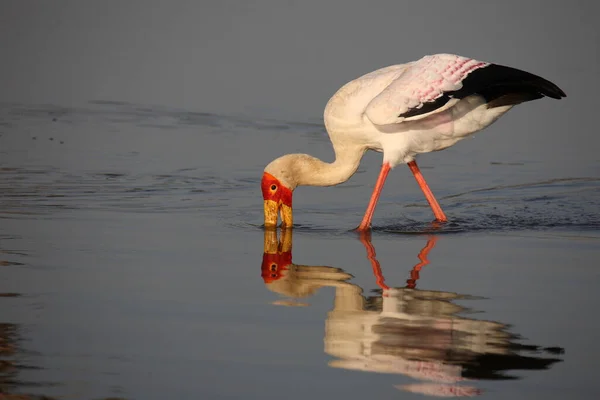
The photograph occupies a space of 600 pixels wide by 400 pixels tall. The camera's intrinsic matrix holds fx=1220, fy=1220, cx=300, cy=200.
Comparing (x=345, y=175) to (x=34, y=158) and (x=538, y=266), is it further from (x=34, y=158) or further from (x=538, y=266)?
(x=34, y=158)

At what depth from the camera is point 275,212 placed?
34.3ft

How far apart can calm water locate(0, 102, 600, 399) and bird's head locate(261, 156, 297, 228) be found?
0.68 ft

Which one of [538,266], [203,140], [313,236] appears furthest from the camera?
[203,140]

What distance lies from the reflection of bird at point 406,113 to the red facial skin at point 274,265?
147 centimetres

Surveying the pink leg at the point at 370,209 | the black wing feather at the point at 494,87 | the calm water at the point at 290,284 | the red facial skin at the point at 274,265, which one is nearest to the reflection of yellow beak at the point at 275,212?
the calm water at the point at 290,284

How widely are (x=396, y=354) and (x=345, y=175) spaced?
5.19 metres

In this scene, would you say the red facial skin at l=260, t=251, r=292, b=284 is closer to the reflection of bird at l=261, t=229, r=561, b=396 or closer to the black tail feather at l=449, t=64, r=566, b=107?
the reflection of bird at l=261, t=229, r=561, b=396

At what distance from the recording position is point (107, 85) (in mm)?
20438

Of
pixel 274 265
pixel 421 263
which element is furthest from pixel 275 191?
pixel 421 263

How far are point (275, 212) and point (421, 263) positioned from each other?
2.29 meters

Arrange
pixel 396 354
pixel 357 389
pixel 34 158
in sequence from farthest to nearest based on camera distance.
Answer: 1. pixel 34 158
2. pixel 396 354
3. pixel 357 389

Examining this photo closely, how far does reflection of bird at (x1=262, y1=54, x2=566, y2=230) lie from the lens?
10.1m

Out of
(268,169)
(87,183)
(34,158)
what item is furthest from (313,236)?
(34,158)

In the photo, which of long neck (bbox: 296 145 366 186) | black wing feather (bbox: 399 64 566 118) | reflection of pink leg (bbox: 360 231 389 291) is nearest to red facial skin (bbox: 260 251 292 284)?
reflection of pink leg (bbox: 360 231 389 291)
